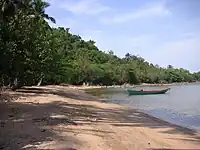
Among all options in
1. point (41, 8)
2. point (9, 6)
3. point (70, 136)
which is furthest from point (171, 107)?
point (70, 136)

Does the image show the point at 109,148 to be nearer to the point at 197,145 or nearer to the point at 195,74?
the point at 197,145

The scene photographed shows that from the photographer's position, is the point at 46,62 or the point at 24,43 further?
the point at 46,62

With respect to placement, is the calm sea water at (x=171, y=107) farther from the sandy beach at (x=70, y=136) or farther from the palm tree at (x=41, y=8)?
the palm tree at (x=41, y=8)

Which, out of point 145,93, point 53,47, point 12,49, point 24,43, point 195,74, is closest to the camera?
point 12,49

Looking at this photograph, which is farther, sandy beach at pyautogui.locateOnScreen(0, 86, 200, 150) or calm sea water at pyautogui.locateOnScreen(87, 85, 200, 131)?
calm sea water at pyautogui.locateOnScreen(87, 85, 200, 131)

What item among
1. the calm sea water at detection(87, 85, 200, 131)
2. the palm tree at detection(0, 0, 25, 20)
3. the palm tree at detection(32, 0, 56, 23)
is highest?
the palm tree at detection(32, 0, 56, 23)

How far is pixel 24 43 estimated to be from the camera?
1092 inches

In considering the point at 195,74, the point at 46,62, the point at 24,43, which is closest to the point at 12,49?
the point at 24,43

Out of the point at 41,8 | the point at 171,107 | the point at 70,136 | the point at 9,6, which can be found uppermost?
the point at 41,8

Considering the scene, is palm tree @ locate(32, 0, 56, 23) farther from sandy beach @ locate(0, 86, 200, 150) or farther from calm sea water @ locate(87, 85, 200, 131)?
sandy beach @ locate(0, 86, 200, 150)

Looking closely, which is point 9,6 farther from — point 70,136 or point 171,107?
point 171,107

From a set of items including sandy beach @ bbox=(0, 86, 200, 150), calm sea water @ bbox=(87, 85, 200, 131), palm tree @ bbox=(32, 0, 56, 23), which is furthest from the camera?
palm tree @ bbox=(32, 0, 56, 23)

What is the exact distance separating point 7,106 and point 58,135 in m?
7.35

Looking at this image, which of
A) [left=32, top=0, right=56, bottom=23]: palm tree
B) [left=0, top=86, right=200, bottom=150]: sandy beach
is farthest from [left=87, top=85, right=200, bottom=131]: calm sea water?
[left=32, top=0, right=56, bottom=23]: palm tree
